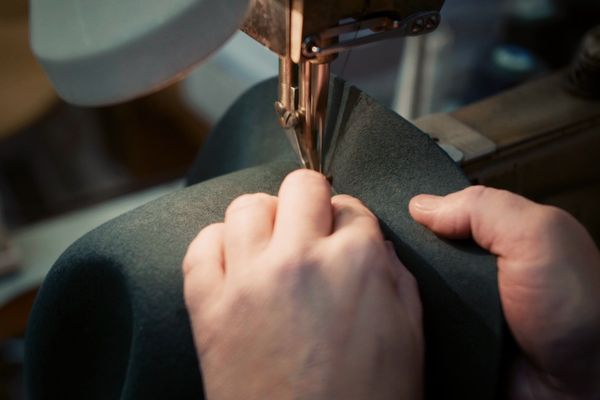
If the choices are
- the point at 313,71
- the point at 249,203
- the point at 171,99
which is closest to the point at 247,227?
the point at 249,203

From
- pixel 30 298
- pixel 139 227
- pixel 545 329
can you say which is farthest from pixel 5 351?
pixel 545 329

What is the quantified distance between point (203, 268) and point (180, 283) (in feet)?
0.10

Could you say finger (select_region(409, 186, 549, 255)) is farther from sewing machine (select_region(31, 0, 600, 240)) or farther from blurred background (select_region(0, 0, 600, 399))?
blurred background (select_region(0, 0, 600, 399))

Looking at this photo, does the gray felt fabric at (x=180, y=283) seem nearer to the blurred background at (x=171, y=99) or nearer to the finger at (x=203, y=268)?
the finger at (x=203, y=268)

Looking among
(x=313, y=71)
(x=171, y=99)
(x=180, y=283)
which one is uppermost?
(x=313, y=71)

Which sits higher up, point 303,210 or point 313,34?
point 313,34

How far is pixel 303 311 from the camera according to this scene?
45cm

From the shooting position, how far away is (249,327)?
46 cm

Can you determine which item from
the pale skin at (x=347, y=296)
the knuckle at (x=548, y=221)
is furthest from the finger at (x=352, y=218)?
the knuckle at (x=548, y=221)

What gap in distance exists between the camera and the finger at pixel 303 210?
1.55 ft

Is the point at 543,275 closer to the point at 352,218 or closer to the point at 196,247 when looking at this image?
the point at 352,218

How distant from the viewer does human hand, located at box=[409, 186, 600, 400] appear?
0.47m

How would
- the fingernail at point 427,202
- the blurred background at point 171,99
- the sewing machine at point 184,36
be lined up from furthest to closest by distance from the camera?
the blurred background at point 171,99
the fingernail at point 427,202
the sewing machine at point 184,36

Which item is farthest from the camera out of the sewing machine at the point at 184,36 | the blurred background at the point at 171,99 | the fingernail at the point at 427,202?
the blurred background at the point at 171,99
